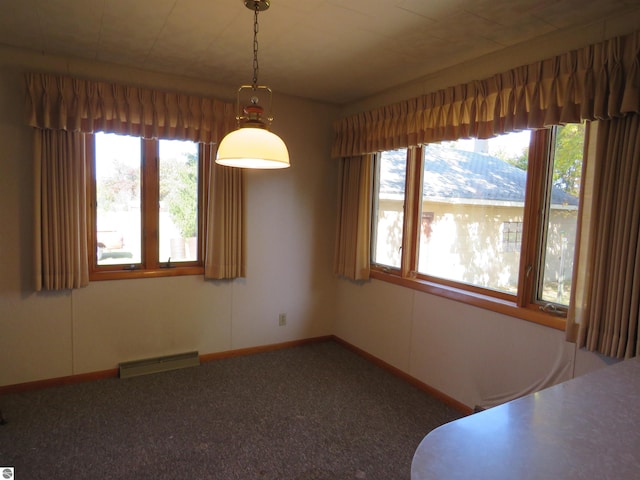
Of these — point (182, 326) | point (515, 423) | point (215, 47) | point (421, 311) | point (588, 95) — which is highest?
point (215, 47)

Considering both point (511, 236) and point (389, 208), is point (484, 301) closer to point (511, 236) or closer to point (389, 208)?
point (511, 236)

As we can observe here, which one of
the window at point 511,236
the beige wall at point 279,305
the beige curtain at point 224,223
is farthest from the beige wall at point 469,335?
the beige curtain at point 224,223

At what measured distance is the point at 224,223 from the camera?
3482 mm

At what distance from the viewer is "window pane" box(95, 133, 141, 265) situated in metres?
3.16

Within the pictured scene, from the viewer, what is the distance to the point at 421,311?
3213mm

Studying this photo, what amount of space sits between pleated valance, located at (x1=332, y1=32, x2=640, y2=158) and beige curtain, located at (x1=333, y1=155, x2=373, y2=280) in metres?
0.42

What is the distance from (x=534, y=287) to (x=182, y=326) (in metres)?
2.85

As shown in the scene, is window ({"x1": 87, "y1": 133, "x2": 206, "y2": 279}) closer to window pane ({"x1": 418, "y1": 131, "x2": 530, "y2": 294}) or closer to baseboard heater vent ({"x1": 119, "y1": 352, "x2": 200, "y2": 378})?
baseboard heater vent ({"x1": 119, "y1": 352, "x2": 200, "y2": 378})

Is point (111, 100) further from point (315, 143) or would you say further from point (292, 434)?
point (292, 434)

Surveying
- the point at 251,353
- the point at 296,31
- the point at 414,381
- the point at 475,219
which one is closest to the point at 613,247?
the point at 475,219

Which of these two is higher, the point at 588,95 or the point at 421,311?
the point at 588,95

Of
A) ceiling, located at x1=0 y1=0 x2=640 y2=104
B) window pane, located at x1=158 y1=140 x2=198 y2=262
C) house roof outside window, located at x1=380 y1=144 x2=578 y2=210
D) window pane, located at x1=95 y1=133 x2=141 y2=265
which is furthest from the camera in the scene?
window pane, located at x1=158 y1=140 x2=198 y2=262

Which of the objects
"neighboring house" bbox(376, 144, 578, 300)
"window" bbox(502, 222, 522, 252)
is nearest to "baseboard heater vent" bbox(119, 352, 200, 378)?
Result: "neighboring house" bbox(376, 144, 578, 300)

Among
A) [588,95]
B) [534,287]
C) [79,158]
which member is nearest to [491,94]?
[588,95]
